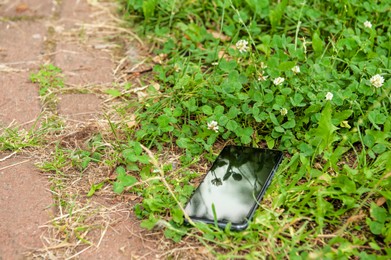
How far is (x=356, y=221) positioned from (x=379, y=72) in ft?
2.98

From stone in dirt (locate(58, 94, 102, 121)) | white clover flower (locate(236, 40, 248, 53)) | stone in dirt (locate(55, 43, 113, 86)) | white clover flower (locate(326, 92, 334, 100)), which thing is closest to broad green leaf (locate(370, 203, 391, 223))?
white clover flower (locate(326, 92, 334, 100))

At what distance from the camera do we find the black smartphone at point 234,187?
224 centimetres

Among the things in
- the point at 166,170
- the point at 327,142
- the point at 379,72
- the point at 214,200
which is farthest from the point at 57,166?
the point at 379,72

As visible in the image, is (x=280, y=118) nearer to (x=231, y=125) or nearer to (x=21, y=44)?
(x=231, y=125)

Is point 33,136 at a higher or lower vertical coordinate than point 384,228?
lower

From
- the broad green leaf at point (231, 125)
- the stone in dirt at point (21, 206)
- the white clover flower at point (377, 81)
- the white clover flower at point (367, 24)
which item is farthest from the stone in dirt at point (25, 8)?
the white clover flower at point (377, 81)

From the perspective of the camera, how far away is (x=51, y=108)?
9.79 ft

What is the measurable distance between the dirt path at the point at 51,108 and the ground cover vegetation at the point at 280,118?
151 millimetres

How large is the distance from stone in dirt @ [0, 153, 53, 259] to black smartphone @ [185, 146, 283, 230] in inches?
25.2

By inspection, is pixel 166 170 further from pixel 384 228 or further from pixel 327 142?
pixel 384 228

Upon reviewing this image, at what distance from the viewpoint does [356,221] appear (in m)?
2.28

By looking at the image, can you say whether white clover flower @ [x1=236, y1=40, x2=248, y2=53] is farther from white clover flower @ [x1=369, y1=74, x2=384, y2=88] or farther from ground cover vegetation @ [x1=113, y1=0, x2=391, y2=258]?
white clover flower @ [x1=369, y1=74, x2=384, y2=88]

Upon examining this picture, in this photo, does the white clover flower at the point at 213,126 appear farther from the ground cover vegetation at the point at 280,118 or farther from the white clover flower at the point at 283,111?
the white clover flower at the point at 283,111

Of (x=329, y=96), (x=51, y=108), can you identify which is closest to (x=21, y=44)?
(x=51, y=108)
